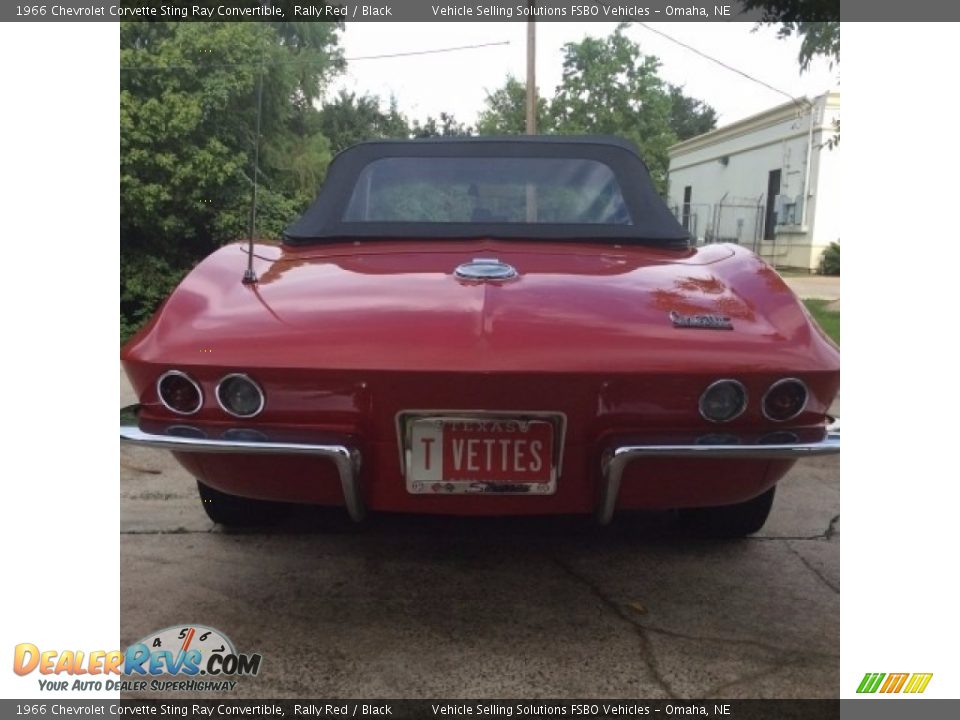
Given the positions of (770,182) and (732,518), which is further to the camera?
(770,182)

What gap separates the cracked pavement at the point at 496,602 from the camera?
75.0 inches

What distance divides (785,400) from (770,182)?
17.7 meters

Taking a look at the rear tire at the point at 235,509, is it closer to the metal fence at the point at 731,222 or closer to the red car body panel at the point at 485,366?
the red car body panel at the point at 485,366

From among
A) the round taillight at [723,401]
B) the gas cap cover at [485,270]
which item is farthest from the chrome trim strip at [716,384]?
the gas cap cover at [485,270]

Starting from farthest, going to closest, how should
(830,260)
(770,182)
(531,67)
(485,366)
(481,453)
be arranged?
(770,182), (830,260), (531,67), (481,453), (485,366)

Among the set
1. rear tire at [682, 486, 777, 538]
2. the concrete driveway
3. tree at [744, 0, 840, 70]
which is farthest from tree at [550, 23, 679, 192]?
rear tire at [682, 486, 777, 538]

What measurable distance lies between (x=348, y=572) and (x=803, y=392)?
4.84ft

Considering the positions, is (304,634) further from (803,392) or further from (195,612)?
(803,392)

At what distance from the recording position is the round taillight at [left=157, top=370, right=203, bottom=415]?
1865mm

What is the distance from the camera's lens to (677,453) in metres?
1.79

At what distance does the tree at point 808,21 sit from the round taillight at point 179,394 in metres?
4.47

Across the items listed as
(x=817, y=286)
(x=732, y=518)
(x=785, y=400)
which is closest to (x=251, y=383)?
(x=785, y=400)

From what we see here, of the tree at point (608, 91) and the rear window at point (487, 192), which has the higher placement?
the tree at point (608, 91)
